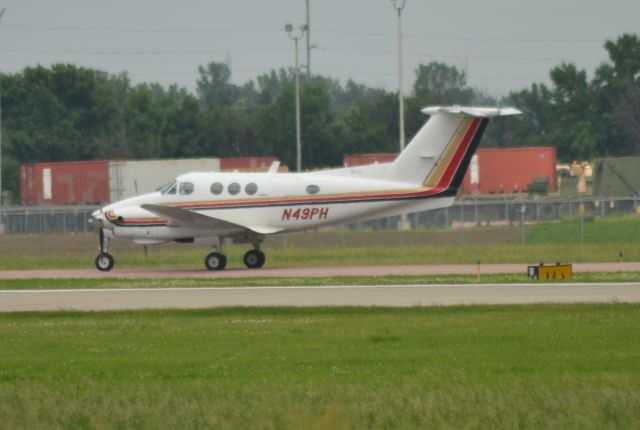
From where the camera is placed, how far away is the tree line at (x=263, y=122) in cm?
8531

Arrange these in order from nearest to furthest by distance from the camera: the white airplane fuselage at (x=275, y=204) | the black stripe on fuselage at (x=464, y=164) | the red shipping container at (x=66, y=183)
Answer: the white airplane fuselage at (x=275, y=204) → the black stripe on fuselage at (x=464, y=164) → the red shipping container at (x=66, y=183)

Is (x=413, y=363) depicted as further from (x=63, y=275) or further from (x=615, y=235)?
(x=615, y=235)

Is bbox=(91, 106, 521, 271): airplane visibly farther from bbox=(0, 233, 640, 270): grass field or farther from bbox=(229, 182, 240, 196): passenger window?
bbox=(0, 233, 640, 270): grass field

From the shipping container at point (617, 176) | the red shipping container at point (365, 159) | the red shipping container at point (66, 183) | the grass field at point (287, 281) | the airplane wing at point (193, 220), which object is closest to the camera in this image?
the grass field at point (287, 281)

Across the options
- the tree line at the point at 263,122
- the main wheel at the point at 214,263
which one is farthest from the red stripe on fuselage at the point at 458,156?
the tree line at the point at 263,122

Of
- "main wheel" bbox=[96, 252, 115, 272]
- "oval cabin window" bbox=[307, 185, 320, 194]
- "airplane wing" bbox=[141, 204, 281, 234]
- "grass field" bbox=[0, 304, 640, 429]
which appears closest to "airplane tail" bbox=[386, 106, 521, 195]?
"oval cabin window" bbox=[307, 185, 320, 194]

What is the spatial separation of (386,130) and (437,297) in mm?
64203

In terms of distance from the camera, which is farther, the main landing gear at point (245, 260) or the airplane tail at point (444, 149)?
the main landing gear at point (245, 260)

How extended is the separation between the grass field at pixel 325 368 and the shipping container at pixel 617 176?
150 ft

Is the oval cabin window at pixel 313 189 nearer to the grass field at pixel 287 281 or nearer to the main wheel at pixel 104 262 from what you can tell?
the grass field at pixel 287 281

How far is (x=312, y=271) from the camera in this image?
37.1 metres

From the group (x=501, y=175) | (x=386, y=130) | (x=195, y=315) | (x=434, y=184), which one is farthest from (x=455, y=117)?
(x=386, y=130)

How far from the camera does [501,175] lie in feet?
235

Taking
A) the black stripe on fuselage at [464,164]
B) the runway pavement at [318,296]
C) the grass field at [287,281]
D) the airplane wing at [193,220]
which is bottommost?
the grass field at [287,281]
